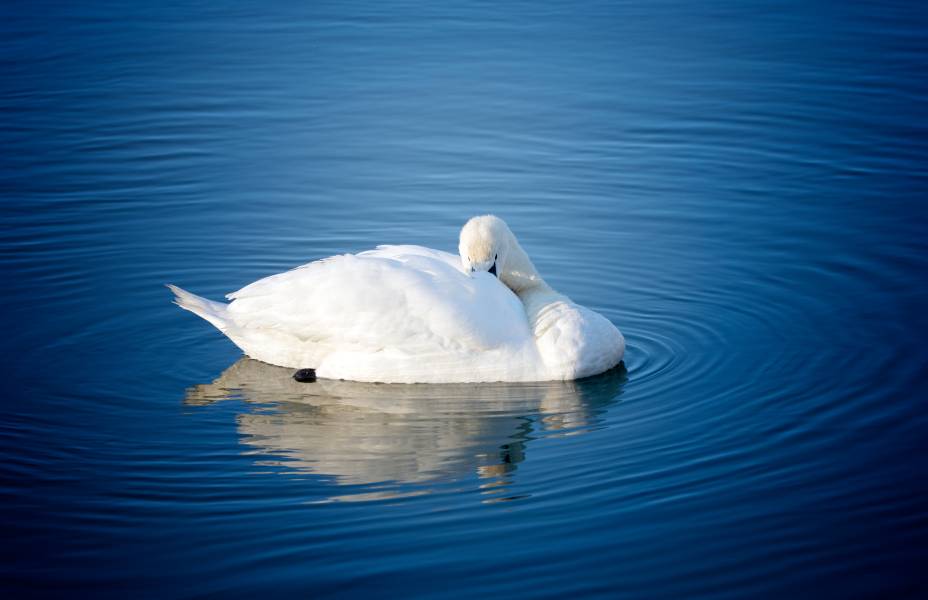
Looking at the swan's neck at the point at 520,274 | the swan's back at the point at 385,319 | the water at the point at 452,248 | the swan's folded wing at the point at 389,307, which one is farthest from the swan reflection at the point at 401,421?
the swan's neck at the point at 520,274

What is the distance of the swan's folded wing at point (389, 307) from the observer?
1026 centimetres

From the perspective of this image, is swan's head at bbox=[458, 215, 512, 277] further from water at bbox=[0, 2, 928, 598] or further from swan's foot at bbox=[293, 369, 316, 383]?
swan's foot at bbox=[293, 369, 316, 383]

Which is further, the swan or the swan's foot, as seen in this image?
the swan's foot

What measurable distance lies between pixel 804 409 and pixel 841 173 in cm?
645

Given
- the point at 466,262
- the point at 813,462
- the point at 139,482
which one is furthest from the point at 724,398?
the point at 139,482

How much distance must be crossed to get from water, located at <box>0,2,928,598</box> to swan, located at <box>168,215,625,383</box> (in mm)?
196

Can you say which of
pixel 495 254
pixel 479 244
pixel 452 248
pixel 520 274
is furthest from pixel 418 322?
pixel 452 248

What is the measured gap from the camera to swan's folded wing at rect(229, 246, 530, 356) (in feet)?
33.7

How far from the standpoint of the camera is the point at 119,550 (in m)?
7.46

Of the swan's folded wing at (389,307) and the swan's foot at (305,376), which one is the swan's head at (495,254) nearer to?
the swan's folded wing at (389,307)

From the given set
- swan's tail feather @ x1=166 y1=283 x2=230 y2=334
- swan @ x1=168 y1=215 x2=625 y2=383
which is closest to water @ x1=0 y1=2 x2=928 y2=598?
swan @ x1=168 y1=215 x2=625 y2=383

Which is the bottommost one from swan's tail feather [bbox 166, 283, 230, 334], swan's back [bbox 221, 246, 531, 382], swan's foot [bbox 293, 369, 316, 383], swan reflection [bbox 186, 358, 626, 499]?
swan reflection [bbox 186, 358, 626, 499]

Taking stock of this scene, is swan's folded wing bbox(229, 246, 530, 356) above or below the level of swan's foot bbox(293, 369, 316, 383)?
above

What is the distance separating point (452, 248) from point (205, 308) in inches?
120
